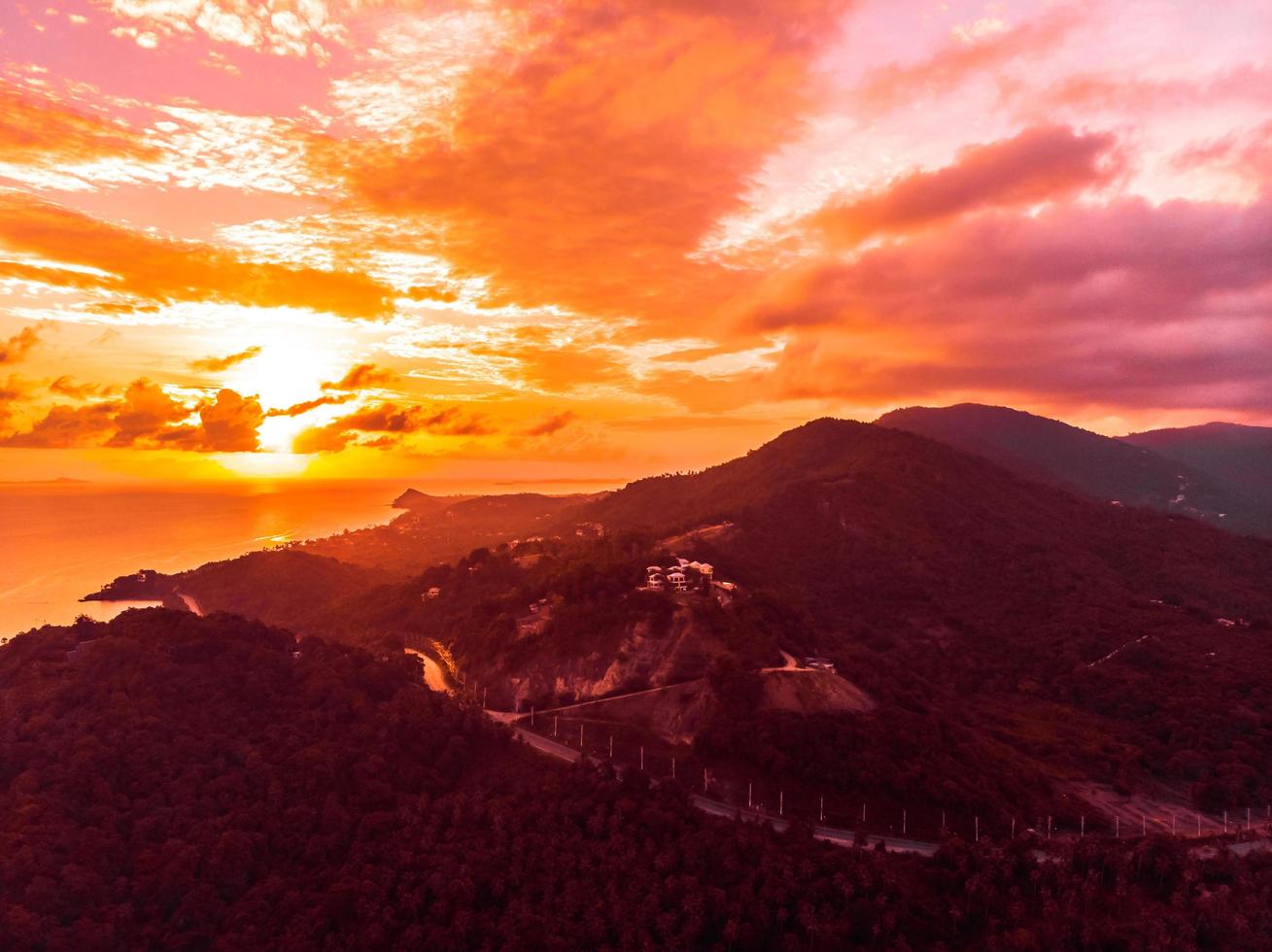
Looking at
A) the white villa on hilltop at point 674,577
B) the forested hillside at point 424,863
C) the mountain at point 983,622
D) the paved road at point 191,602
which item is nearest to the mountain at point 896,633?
the mountain at point 983,622

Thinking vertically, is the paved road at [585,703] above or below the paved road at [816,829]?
above

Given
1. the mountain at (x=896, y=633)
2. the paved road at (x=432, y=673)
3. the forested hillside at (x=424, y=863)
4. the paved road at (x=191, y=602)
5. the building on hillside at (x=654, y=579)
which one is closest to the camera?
the forested hillside at (x=424, y=863)

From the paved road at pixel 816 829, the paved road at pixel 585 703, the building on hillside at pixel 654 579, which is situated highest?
the building on hillside at pixel 654 579

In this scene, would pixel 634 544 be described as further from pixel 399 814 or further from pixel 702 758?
pixel 399 814

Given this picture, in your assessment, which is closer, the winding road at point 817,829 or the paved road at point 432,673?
the winding road at point 817,829

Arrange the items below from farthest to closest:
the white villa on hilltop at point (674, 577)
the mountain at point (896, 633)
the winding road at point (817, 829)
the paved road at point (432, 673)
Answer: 1. the white villa on hilltop at point (674, 577)
2. the paved road at point (432, 673)
3. the mountain at point (896, 633)
4. the winding road at point (817, 829)

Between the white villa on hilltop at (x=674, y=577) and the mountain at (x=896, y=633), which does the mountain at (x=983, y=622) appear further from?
the white villa on hilltop at (x=674, y=577)

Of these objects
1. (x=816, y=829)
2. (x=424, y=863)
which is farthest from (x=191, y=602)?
(x=816, y=829)

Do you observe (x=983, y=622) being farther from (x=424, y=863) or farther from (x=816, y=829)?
(x=424, y=863)

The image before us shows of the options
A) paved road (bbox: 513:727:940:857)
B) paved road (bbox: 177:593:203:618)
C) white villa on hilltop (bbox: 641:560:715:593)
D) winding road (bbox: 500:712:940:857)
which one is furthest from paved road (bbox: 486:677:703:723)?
paved road (bbox: 177:593:203:618)
